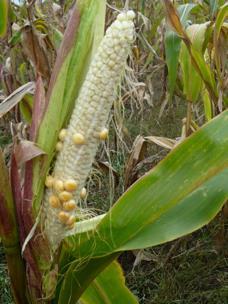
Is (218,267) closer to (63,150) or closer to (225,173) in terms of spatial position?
(225,173)

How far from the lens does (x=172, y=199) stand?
85 centimetres

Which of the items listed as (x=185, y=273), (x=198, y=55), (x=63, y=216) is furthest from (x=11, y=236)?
(x=185, y=273)

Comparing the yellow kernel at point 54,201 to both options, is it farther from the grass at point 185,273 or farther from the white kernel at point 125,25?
the grass at point 185,273

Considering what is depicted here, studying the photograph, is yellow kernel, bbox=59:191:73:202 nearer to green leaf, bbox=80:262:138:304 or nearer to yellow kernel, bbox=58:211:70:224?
yellow kernel, bbox=58:211:70:224

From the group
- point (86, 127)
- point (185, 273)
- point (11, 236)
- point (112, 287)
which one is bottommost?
point (185, 273)

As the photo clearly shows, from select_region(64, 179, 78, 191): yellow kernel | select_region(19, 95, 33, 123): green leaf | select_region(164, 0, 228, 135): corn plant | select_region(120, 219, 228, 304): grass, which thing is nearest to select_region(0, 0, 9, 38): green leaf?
select_region(19, 95, 33, 123): green leaf

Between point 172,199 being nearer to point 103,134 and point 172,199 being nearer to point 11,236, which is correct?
point 103,134

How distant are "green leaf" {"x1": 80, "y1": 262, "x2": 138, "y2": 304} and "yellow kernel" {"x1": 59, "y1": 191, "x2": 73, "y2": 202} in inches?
12.7

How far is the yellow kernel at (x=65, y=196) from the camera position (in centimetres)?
78

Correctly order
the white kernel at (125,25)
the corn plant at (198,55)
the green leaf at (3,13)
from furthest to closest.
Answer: the corn plant at (198,55) → the green leaf at (3,13) → the white kernel at (125,25)

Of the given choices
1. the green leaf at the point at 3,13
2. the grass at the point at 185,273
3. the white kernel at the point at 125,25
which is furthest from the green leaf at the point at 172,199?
the grass at the point at 185,273

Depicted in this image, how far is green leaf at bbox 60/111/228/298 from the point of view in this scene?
828 mm

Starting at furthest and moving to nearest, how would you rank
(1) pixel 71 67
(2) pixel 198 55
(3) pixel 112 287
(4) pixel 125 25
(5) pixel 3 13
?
(2) pixel 198 55 → (5) pixel 3 13 → (3) pixel 112 287 → (1) pixel 71 67 → (4) pixel 125 25

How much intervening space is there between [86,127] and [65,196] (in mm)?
118
